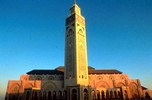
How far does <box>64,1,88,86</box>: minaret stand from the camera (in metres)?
38.0

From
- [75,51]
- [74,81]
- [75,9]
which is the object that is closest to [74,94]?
[74,81]

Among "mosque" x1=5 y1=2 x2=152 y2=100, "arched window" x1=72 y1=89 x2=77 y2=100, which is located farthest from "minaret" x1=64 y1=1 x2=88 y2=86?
"arched window" x1=72 y1=89 x2=77 y2=100

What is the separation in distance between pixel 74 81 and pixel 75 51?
8.17 m

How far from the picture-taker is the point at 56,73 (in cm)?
5056

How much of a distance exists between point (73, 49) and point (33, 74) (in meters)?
18.5

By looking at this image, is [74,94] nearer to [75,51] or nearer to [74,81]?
[74,81]

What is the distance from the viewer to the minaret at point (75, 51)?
1496 inches

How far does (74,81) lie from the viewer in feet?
121

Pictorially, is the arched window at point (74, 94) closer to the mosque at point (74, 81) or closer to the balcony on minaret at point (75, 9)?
the mosque at point (74, 81)

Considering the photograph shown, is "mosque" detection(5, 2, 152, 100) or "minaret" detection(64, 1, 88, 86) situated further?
"minaret" detection(64, 1, 88, 86)

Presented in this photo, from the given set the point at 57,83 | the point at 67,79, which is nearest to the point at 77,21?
the point at 67,79

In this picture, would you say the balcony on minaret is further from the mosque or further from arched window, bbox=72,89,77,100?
arched window, bbox=72,89,77,100

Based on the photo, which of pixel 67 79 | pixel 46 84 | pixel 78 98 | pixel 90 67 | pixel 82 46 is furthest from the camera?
pixel 90 67

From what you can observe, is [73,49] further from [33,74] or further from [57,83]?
[33,74]
